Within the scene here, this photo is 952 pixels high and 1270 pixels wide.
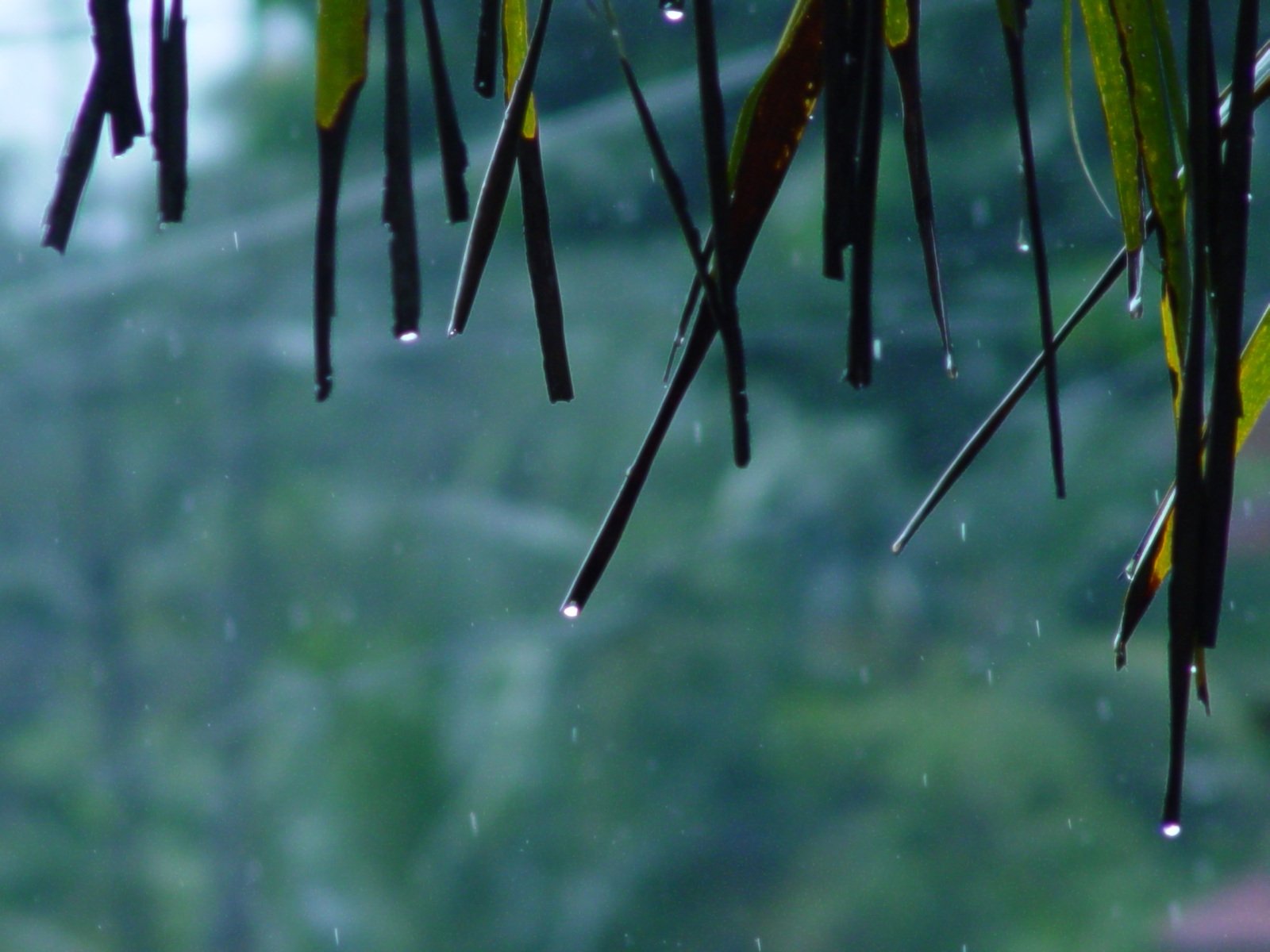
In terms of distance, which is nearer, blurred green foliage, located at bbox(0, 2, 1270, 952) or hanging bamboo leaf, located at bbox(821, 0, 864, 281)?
hanging bamboo leaf, located at bbox(821, 0, 864, 281)

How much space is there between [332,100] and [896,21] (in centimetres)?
12

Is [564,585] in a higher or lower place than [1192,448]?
lower

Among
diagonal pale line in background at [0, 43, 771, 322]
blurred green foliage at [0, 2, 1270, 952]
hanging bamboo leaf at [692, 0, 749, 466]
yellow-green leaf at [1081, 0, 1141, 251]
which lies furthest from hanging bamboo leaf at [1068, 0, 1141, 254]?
diagonal pale line in background at [0, 43, 771, 322]

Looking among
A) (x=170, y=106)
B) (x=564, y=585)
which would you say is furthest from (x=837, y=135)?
(x=564, y=585)

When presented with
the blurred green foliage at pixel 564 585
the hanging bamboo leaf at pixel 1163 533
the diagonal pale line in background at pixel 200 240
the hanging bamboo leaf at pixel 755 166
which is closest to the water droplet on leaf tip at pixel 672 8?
the hanging bamboo leaf at pixel 755 166

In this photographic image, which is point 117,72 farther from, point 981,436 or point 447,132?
point 981,436

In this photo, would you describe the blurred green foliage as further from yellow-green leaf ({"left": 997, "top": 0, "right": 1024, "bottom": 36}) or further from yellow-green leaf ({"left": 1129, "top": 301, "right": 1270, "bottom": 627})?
yellow-green leaf ({"left": 997, "top": 0, "right": 1024, "bottom": 36})

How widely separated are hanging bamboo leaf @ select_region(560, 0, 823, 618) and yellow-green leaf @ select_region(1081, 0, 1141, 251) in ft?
0.22

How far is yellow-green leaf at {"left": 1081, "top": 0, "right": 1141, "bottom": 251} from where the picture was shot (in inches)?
11.0

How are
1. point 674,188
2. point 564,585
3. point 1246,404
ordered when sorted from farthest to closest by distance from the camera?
1. point 564,585
2. point 1246,404
3. point 674,188

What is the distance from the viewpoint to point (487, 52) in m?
0.25

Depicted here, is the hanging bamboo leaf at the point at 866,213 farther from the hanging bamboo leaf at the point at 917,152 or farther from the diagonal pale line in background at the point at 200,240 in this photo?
the diagonal pale line in background at the point at 200,240

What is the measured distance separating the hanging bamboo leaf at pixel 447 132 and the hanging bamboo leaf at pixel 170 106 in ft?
0.15

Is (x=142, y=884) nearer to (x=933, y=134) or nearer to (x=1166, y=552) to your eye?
(x=933, y=134)
